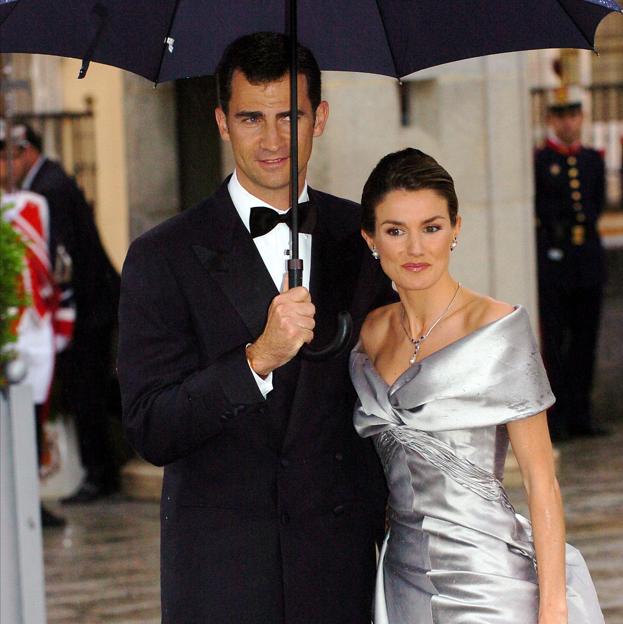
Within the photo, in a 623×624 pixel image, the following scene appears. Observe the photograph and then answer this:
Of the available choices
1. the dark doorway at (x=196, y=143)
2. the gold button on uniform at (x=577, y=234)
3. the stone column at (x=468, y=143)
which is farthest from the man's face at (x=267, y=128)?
the gold button on uniform at (x=577, y=234)

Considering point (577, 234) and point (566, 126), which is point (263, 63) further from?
point (566, 126)

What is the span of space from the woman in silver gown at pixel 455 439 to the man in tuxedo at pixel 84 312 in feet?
17.1

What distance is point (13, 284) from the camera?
6695 millimetres

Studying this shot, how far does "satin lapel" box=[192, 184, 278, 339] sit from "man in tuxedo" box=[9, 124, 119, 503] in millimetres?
4991

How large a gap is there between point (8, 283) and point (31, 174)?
1.99 meters

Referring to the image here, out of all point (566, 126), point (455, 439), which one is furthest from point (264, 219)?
point (566, 126)

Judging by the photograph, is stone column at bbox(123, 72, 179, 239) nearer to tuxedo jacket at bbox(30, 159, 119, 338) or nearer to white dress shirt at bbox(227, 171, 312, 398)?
tuxedo jacket at bbox(30, 159, 119, 338)

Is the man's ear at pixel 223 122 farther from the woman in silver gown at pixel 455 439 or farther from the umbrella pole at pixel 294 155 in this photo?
the woman in silver gown at pixel 455 439

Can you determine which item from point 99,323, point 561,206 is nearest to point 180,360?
point 99,323

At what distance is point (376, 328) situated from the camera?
3.62m

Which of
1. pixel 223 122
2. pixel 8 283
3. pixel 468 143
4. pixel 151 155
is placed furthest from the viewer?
pixel 151 155

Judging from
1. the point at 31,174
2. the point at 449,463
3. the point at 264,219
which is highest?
the point at 31,174

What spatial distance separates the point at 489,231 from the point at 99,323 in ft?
7.57

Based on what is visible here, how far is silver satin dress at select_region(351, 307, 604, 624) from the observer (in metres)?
3.38
